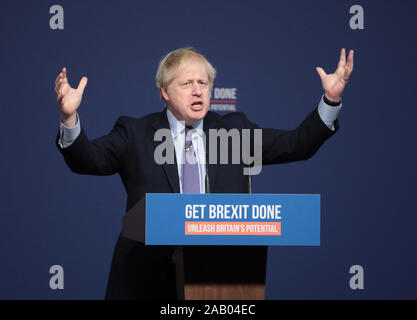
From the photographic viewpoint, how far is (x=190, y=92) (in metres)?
2.17

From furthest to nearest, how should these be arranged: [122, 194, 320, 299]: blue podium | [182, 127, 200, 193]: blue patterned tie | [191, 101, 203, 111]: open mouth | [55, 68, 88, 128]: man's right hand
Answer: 1. [191, 101, 203, 111]: open mouth
2. [182, 127, 200, 193]: blue patterned tie
3. [55, 68, 88, 128]: man's right hand
4. [122, 194, 320, 299]: blue podium

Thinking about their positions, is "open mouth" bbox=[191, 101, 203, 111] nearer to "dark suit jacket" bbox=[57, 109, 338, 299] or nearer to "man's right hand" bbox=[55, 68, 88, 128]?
"dark suit jacket" bbox=[57, 109, 338, 299]

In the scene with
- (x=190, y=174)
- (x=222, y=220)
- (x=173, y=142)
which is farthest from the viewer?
(x=173, y=142)

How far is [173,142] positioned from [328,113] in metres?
0.55

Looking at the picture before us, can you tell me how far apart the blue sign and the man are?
354mm

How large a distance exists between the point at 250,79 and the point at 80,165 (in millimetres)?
1846

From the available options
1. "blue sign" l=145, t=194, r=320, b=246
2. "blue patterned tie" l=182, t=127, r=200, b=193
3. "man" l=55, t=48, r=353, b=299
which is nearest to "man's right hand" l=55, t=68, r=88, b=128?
"man" l=55, t=48, r=353, b=299

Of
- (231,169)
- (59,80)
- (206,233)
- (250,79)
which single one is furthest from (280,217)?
(250,79)

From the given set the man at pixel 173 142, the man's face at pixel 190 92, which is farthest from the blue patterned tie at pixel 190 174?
the man's face at pixel 190 92

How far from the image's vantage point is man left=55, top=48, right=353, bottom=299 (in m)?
1.89

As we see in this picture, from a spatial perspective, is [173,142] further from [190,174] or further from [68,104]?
[68,104]

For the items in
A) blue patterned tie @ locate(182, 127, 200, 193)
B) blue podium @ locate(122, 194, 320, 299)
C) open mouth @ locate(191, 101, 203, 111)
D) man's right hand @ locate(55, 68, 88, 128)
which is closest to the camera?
blue podium @ locate(122, 194, 320, 299)

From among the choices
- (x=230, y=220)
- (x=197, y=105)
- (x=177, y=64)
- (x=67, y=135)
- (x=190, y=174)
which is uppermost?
(x=177, y=64)

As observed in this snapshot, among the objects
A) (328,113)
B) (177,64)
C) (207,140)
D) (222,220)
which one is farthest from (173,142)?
(222,220)
